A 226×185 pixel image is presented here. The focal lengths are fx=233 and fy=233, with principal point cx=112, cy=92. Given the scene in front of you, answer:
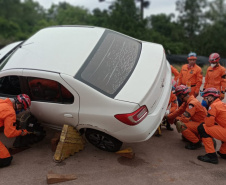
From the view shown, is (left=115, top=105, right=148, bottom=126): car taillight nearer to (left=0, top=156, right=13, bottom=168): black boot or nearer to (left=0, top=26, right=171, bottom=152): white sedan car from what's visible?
(left=0, top=26, right=171, bottom=152): white sedan car

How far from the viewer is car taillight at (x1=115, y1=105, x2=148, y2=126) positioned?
10.1 feet

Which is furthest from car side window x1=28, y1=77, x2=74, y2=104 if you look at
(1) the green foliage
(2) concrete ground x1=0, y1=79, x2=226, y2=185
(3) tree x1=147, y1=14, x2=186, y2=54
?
(3) tree x1=147, y1=14, x2=186, y2=54

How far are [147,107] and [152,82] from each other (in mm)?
402

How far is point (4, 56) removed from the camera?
4.80m

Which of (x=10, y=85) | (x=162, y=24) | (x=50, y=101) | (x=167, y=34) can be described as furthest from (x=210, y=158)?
(x=162, y=24)

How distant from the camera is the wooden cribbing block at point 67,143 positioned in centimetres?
354

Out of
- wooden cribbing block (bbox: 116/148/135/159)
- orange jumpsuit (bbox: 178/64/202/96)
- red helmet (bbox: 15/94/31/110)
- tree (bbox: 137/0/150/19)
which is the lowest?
wooden cribbing block (bbox: 116/148/135/159)

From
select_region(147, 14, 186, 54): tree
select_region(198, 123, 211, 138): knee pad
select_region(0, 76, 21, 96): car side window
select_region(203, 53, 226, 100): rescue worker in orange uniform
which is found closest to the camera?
select_region(198, 123, 211, 138): knee pad

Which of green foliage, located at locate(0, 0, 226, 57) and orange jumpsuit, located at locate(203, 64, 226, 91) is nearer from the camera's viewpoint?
orange jumpsuit, located at locate(203, 64, 226, 91)

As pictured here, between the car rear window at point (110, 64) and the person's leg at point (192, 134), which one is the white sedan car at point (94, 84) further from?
the person's leg at point (192, 134)

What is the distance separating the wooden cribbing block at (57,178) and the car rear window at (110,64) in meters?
1.26

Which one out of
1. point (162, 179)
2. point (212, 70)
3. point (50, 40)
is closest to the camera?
point (162, 179)

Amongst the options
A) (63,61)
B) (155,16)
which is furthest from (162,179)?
(155,16)

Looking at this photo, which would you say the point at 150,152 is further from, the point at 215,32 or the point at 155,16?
the point at 155,16
